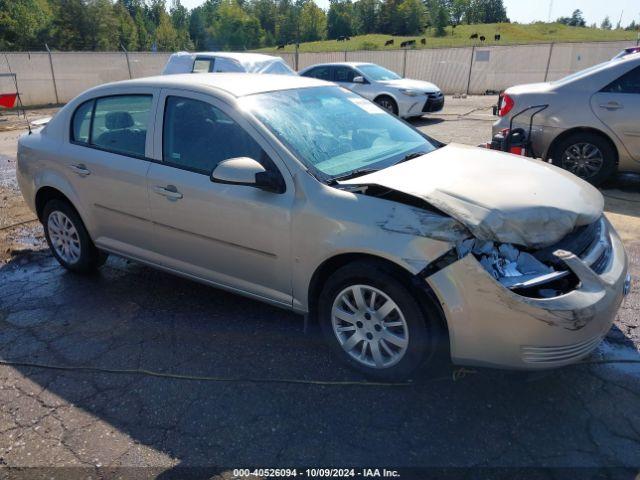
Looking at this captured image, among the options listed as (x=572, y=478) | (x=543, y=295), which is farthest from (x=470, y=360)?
(x=572, y=478)

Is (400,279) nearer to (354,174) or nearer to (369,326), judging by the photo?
(369,326)

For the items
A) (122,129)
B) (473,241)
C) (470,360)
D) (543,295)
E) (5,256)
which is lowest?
(5,256)

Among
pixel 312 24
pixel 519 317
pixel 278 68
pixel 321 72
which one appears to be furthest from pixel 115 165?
pixel 312 24

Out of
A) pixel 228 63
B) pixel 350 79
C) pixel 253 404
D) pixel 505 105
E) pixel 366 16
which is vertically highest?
pixel 366 16

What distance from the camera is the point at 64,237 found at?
4.52 m

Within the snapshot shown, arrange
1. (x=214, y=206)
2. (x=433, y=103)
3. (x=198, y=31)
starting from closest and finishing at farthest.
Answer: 1. (x=214, y=206)
2. (x=433, y=103)
3. (x=198, y=31)

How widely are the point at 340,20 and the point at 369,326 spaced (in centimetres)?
12187

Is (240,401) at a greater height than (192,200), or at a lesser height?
lesser

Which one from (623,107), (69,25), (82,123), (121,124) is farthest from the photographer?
(69,25)

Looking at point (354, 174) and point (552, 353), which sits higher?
point (354, 174)

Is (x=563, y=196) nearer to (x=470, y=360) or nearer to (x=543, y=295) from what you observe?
(x=543, y=295)

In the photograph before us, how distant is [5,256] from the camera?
199 inches

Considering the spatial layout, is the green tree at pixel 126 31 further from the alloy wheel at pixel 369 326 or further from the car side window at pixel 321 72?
the alloy wheel at pixel 369 326

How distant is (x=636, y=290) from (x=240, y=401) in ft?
10.2
